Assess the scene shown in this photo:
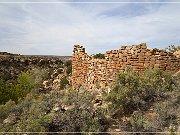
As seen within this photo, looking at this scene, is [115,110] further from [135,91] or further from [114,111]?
[135,91]

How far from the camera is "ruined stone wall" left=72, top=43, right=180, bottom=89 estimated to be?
12.7 metres

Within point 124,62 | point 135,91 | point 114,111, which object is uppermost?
point 124,62

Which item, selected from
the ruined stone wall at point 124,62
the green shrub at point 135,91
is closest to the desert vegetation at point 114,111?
the green shrub at point 135,91

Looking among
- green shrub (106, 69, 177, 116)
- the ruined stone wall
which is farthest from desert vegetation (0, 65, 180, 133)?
the ruined stone wall

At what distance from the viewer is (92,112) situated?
8.84 metres

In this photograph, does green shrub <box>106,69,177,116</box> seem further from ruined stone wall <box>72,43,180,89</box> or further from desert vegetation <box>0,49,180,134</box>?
ruined stone wall <box>72,43,180,89</box>

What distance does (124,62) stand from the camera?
13.2 m

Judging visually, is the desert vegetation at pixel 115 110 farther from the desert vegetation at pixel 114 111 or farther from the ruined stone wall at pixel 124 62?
the ruined stone wall at pixel 124 62

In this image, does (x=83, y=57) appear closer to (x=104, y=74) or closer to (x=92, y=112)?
(x=104, y=74)

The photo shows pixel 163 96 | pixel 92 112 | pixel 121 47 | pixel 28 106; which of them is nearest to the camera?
pixel 92 112

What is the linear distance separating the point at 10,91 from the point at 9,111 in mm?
9717

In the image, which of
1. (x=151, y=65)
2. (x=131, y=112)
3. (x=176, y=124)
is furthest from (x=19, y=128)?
(x=151, y=65)

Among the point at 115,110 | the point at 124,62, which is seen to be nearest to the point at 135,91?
the point at 115,110

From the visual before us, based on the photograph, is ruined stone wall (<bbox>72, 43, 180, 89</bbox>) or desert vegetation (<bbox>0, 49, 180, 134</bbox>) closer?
desert vegetation (<bbox>0, 49, 180, 134</bbox>)
